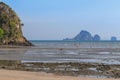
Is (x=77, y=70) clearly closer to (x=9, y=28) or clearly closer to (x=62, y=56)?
(x=62, y=56)

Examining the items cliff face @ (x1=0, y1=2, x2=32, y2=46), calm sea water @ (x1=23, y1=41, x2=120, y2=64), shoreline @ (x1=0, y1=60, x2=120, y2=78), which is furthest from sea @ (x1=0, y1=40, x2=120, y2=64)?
cliff face @ (x1=0, y1=2, x2=32, y2=46)

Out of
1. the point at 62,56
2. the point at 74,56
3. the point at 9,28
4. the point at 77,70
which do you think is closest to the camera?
the point at 77,70

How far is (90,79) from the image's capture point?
26109mm

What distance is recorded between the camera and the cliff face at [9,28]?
5810 inches

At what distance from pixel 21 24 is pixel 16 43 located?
2395cm

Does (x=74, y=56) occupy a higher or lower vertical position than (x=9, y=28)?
lower

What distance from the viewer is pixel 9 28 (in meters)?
151

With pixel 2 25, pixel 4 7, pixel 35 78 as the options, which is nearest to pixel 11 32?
pixel 2 25

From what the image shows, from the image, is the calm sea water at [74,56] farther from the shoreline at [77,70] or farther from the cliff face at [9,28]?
the cliff face at [9,28]

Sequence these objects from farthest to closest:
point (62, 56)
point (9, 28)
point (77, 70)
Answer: point (9, 28), point (62, 56), point (77, 70)

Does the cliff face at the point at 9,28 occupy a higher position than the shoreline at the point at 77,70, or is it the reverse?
the cliff face at the point at 9,28

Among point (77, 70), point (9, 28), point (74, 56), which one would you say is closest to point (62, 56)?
point (74, 56)

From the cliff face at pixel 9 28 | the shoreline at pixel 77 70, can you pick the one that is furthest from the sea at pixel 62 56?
the cliff face at pixel 9 28

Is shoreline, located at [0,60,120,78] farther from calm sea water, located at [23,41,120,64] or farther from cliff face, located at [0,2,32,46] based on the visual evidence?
cliff face, located at [0,2,32,46]
